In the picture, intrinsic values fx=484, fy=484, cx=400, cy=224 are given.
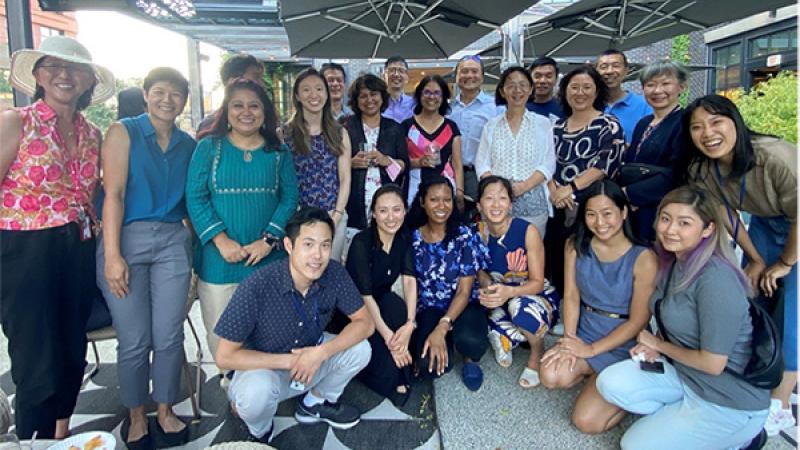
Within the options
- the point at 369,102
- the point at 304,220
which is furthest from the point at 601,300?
the point at 369,102

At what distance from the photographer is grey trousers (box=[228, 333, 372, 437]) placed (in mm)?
2146

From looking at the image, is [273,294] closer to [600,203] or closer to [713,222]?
[600,203]

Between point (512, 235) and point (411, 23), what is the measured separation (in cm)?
287

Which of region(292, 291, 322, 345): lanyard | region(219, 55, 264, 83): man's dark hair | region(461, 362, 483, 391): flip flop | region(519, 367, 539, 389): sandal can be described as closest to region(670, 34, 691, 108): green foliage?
region(519, 367, 539, 389): sandal

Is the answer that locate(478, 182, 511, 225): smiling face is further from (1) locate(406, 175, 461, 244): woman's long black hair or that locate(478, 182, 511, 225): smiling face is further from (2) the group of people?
(1) locate(406, 175, 461, 244): woman's long black hair

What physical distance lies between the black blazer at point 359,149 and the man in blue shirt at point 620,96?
5.05 feet

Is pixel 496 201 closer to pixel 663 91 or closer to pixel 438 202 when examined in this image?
pixel 438 202

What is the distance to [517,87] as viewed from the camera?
312cm

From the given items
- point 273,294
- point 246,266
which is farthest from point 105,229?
point 273,294

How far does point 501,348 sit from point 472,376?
0.26m

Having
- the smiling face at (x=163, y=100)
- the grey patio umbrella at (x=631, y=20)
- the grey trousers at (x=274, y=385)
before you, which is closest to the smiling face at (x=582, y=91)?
the grey trousers at (x=274, y=385)

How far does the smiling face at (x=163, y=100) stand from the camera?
2217 millimetres

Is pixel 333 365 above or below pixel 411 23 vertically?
below

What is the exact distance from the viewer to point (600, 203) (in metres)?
2.41
